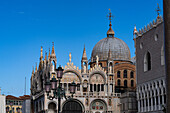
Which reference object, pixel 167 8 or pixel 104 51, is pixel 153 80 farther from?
pixel 167 8

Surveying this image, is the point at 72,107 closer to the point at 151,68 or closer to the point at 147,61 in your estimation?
the point at 147,61

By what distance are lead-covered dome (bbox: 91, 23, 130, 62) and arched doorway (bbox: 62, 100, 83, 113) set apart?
48.7ft

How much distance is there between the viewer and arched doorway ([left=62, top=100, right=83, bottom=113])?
5628 centimetres

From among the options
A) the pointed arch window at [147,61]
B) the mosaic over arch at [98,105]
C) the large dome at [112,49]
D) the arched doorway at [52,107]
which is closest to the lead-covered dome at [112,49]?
the large dome at [112,49]

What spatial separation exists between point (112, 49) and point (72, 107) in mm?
18343

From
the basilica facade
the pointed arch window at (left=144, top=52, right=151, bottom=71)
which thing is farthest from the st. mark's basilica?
the pointed arch window at (left=144, top=52, right=151, bottom=71)

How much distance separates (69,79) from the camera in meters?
56.9

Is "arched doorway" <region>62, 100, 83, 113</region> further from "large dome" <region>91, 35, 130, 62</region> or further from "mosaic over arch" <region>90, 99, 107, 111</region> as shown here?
"large dome" <region>91, 35, 130, 62</region>

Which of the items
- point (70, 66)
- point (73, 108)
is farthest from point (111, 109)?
point (70, 66)

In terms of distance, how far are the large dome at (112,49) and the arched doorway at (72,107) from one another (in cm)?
1602

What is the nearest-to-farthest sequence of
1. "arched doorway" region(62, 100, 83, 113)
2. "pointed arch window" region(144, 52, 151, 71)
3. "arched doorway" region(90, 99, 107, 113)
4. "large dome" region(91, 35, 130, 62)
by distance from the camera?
"pointed arch window" region(144, 52, 151, 71), "arched doorway" region(62, 100, 83, 113), "arched doorway" region(90, 99, 107, 113), "large dome" region(91, 35, 130, 62)

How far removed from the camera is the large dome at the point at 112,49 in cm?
7025

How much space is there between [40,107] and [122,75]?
57.0ft

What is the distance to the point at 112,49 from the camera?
70.4 meters
